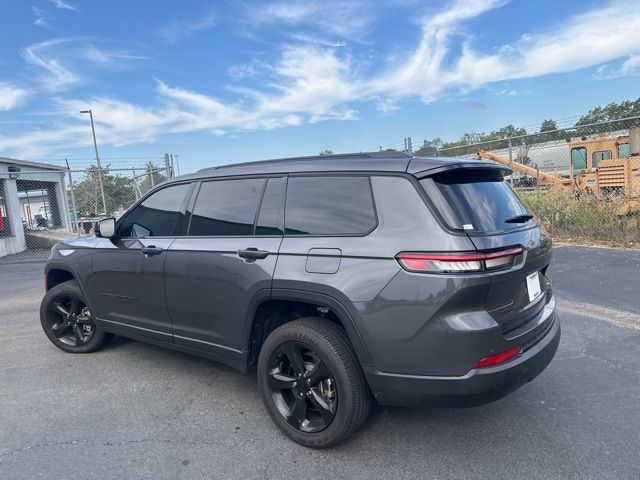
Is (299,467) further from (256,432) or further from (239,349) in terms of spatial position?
(239,349)

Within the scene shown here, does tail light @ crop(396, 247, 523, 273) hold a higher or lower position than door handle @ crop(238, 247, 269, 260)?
lower

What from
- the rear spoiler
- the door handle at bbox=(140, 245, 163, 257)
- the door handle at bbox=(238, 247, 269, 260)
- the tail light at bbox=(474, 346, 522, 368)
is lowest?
the tail light at bbox=(474, 346, 522, 368)

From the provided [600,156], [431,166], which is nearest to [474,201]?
[431,166]

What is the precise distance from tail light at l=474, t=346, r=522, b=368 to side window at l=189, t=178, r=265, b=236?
5.49ft

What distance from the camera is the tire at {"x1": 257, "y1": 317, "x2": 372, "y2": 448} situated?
2.68m

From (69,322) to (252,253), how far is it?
2.70 m

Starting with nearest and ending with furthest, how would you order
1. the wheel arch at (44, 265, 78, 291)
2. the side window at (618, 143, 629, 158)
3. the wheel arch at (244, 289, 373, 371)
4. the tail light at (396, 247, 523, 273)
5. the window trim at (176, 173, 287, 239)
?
the tail light at (396, 247, 523, 273)
the wheel arch at (244, 289, 373, 371)
the window trim at (176, 173, 287, 239)
the wheel arch at (44, 265, 78, 291)
the side window at (618, 143, 629, 158)

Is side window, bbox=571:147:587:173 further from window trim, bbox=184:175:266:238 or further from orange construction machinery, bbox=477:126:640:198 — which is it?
window trim, bbox=184:175:266:238

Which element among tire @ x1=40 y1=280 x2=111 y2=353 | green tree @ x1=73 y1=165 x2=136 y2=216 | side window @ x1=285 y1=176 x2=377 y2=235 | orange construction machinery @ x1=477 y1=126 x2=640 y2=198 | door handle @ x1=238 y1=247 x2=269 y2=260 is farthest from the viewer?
green tree @ x1=73 y1=165 x2=136 y2=216

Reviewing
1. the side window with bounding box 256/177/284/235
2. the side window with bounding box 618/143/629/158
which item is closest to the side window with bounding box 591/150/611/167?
the side window with bounding box 618/143/629/158

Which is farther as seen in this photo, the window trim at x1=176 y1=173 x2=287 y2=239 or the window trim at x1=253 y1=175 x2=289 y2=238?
the window trim at x1=176 y1=173 x2=287 y2=239

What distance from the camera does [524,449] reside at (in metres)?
2.77

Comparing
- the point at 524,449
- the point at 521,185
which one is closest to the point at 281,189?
the point at 524,449

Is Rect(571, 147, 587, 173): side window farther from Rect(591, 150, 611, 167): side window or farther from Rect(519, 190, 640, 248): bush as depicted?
Rect(519, 190, 640, 248): bush
